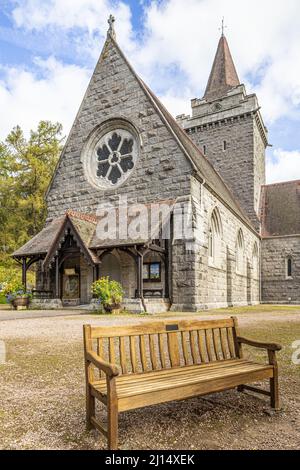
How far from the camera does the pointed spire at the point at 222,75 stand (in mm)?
31391

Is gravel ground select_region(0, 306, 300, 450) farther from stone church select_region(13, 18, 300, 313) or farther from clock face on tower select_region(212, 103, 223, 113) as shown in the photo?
clock face on tower select_region(212, 103, 223, 113)

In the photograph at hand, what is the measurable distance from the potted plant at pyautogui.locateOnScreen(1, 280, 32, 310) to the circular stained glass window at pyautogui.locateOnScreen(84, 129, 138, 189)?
20.4ft

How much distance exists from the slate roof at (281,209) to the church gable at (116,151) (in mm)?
15330

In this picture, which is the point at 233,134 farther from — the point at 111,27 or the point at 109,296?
the point at 109,296

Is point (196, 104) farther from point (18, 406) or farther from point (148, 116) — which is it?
point (18, 406)

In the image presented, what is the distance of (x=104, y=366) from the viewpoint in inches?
116

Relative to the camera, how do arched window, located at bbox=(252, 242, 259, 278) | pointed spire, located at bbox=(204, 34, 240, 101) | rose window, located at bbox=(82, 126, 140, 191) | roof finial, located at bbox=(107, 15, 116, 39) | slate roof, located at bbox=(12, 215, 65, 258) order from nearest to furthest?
slate roof, located at bbox=(12, 215, 65, 258)
rose window, located at bbox=(82, 126, 140, 191)
roof finial, located at bbox=(107, 15, 116, 39)
arched window, located at bbox=(252, 242, 259, 278)
pointed spire, located at bbox=(204, 34, 240, 101)

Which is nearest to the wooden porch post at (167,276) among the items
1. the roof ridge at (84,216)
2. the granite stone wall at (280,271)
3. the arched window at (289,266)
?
the roof ridge at (84,216)

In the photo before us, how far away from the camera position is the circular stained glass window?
18766mm

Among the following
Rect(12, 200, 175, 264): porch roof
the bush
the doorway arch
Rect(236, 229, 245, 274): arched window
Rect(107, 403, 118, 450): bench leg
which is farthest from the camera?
Rect(236, 229, 245, 274): arched window

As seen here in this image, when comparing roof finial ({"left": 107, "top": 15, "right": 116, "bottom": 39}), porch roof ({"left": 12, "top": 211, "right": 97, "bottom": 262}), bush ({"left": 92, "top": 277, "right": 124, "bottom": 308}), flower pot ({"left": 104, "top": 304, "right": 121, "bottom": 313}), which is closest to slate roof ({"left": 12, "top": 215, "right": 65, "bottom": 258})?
porch roof ({"left": 12, "top": 211, "right": 97, "bottom": 262})

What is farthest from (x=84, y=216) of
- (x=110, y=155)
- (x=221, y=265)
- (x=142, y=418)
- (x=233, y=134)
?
(x=233, y=134)
